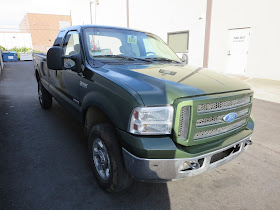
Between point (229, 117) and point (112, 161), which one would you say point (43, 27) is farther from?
point (229, 117)

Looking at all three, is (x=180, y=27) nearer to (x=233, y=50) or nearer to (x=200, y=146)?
(x=233, y=50)

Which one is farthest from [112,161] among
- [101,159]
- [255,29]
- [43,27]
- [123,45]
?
[43,27]

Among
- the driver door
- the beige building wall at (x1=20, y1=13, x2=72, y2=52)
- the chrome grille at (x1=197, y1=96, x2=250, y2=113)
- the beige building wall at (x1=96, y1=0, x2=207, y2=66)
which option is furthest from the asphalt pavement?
the beige building wall at (x1=20, y1=13, x2=72, y2=52)

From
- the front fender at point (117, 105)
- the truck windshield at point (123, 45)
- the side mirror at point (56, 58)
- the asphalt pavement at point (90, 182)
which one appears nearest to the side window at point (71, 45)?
the truck windshield at point (123, 45)

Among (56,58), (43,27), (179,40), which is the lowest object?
(56,58)

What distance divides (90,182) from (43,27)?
6674 centimetres

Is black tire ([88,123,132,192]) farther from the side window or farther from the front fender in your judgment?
the side window

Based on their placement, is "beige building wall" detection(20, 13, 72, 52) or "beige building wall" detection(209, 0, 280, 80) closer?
"beige building wall" detection(209, 0, 280, 80)

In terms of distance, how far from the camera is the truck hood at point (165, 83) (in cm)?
181

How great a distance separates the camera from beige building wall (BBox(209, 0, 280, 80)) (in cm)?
938

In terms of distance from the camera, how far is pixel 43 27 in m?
59.3

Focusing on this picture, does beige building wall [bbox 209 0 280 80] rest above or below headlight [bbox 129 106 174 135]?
above

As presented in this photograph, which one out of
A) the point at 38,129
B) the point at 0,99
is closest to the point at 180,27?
the point at 0,99

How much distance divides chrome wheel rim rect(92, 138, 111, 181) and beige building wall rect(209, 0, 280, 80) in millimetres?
10038
